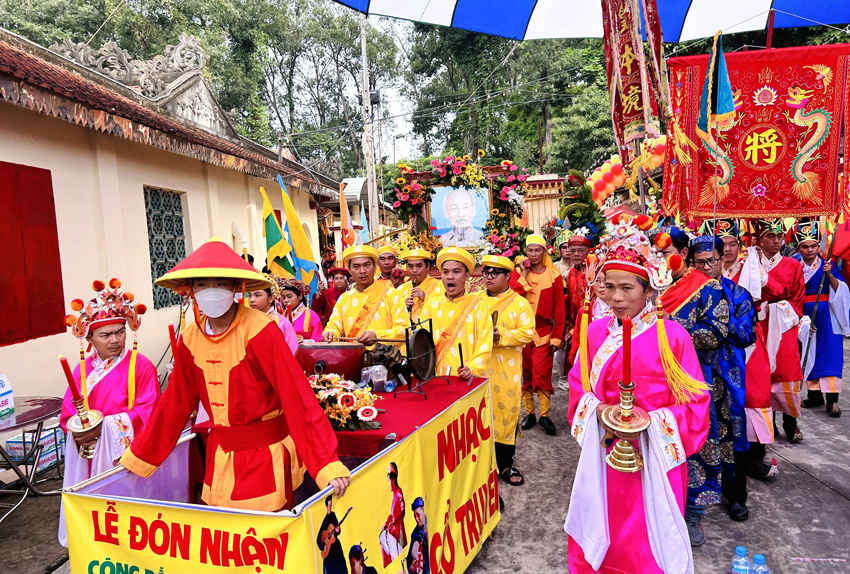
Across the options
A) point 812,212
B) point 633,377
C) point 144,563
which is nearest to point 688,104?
point 812,212

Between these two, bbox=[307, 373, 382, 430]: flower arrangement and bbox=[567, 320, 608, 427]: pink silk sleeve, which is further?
bbox=[567, 320, 608, 427]: pink silk sleeve

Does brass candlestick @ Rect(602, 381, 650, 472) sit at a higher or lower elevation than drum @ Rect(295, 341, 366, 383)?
lower

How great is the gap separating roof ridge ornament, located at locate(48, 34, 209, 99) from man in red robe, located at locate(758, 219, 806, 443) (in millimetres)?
9705

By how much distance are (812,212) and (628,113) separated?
1.83 metres

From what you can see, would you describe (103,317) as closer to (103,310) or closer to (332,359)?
(103,310)

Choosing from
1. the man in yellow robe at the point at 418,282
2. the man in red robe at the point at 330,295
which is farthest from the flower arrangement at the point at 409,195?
the man in red robe at the point at 330,295

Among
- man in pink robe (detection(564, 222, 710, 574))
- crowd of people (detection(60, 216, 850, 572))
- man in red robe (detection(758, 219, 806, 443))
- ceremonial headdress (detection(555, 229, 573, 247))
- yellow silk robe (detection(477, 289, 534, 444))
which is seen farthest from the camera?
ceremonial headdress (detection(555, 229, 573, 247))

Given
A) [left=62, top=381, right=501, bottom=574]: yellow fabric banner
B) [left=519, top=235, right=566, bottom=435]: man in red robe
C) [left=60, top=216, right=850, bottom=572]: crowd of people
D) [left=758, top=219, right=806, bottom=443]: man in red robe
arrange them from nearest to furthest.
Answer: [left=62, top=381, right=501, bottom=574]: yellow fabric banner, [left=60, top=216, right=850, bottom=572]: crowd of people, [left=758, top=219, right=806, bottom=443]: man in red robe, [left=519, top=235, right=566, bottom=435]: man in red robe

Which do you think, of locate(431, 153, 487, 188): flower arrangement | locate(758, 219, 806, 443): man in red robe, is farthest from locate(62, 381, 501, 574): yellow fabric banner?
locate(431, 153, 487, 188): flower arrangement

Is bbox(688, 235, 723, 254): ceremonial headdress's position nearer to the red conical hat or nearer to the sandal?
the sandal

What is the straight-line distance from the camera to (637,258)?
274cm

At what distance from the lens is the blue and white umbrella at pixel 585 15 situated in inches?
273

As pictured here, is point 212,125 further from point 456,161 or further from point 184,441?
point 184,441

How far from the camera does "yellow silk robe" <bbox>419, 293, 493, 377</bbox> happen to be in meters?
4.14
